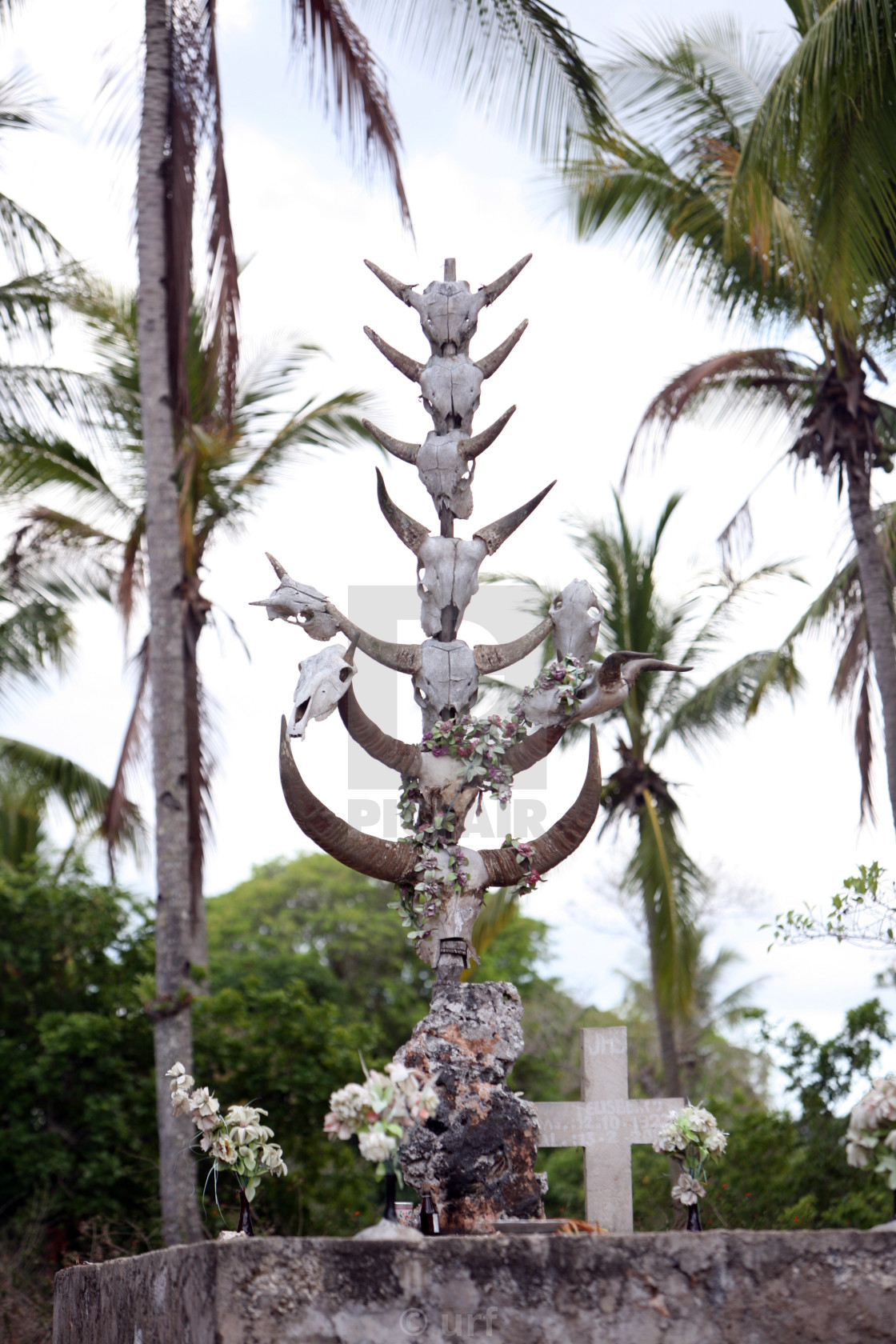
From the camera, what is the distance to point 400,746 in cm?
656

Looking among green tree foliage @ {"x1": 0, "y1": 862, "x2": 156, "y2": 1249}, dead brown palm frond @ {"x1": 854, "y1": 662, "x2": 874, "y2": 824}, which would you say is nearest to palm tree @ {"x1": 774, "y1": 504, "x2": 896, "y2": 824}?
dead brown palm frond @ {"x1": 854, "y1": 662, "x2": 874, "y2": 824}

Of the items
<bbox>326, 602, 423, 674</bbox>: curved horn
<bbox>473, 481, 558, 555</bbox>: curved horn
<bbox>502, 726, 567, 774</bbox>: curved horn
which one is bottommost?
<bbox>502, 726, 567, 774</bbox>: curved horn

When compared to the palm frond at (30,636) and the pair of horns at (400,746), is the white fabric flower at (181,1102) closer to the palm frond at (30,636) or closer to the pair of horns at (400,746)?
the pair of horns at (400,746)

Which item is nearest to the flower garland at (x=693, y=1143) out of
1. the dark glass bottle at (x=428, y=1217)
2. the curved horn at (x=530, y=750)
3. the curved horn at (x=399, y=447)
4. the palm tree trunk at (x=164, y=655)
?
the dark glass bottle at (x=428, y=1217)

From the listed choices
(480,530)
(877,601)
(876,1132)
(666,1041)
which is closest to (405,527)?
(480,530)

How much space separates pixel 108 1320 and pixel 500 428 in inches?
179

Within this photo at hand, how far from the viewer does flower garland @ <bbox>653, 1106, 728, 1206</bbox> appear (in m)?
5.83

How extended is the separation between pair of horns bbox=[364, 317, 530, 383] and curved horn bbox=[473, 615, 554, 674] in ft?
4.72

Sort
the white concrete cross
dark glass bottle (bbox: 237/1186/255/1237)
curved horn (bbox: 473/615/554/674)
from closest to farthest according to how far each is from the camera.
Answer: dark glass bottle (bbox: 237/1186/255/1237)
the white concrete cross
curved horn (bbox: 473/615/554/674)

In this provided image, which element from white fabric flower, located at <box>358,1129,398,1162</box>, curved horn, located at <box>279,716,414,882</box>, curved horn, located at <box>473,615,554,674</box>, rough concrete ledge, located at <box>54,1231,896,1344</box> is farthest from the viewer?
curved horn, located at <box>473,615,554,674</box>

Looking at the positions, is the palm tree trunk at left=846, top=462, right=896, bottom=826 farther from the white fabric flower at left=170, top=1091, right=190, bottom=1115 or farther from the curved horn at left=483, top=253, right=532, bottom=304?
the white fabric flower at left=170, top=1091, right=190, bottom=1115

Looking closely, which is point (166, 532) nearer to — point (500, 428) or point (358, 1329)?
point (500, 428)

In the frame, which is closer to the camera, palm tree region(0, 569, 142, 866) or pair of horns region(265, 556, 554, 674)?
pair of horns region(265, 556, 554, 674)

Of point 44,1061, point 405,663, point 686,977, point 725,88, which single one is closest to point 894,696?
point 686,977
